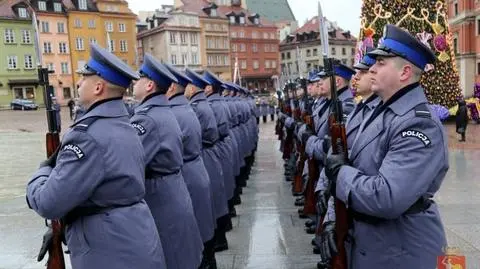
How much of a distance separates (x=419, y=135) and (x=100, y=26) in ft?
216

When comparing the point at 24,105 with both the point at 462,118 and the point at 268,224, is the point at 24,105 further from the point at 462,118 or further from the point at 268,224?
the point at 268,224

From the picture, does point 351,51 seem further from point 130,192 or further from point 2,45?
point 130,192

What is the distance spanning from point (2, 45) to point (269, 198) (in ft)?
A: 185

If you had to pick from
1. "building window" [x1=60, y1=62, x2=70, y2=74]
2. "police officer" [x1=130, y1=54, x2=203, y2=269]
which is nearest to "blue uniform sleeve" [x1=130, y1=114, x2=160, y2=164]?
"police officer" [x1=130, y1=54, x2=203, y2=269]

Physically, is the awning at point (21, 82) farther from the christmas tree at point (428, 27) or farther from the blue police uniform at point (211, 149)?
the blue police uniform at point (211, 149)

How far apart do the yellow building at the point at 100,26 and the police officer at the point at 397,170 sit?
60.6 meters

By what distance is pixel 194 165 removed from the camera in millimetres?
4727

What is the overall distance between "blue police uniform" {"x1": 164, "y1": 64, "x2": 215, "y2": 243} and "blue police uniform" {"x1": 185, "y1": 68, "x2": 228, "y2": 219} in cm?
82

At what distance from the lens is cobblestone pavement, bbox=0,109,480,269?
5.57 metres

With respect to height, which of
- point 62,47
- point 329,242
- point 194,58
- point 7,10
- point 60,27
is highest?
point 7,10

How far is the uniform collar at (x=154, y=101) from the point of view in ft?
12.9

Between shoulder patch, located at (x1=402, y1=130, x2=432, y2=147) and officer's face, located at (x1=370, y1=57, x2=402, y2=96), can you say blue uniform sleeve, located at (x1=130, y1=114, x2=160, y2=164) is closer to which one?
officer's face, located at (x1=370, y1=57, x2=402, y2=96)

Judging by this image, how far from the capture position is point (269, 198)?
8.87 meters

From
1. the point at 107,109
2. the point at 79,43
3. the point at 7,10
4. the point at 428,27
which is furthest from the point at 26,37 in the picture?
the point at 107,109
